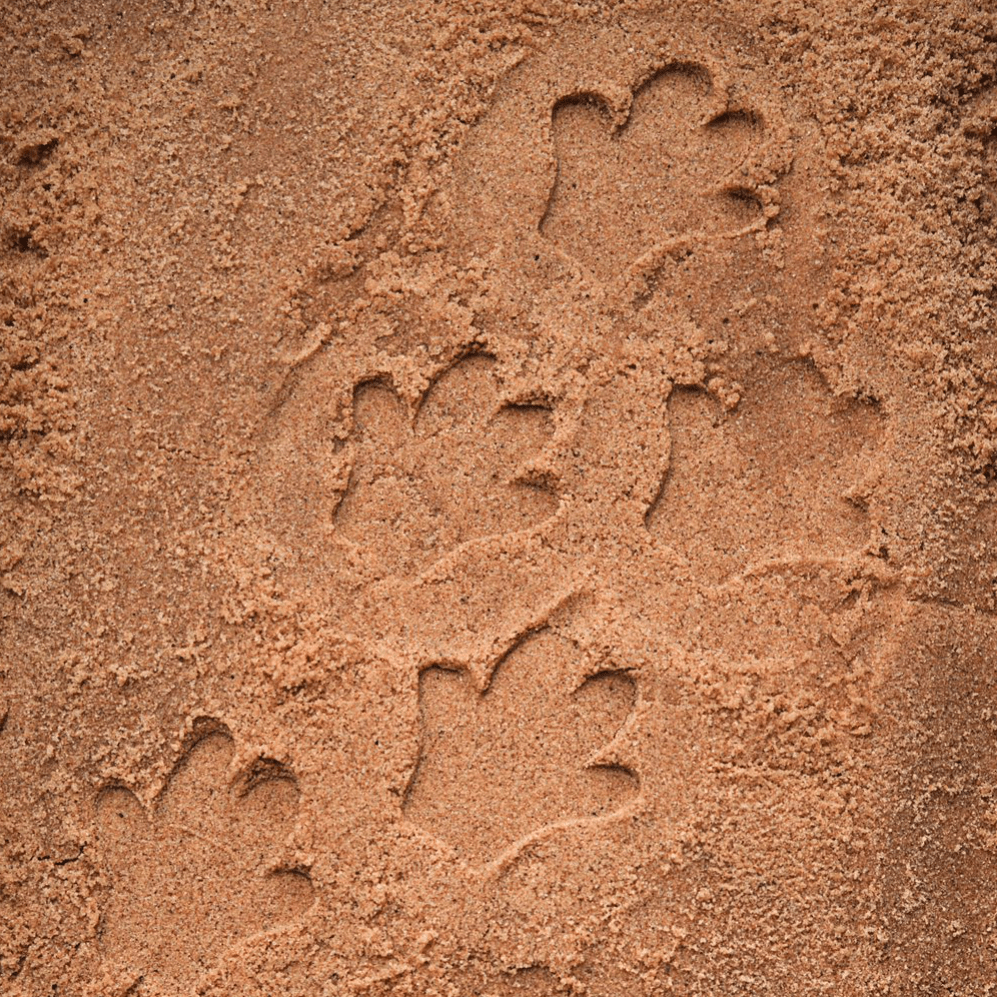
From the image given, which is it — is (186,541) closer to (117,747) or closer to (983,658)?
(117,747)

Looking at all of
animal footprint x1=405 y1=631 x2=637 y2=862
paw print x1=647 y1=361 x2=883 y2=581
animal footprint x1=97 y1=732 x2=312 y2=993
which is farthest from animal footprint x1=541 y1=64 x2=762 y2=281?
animal footprint x1=97 y1=732 x2=312 y2=993

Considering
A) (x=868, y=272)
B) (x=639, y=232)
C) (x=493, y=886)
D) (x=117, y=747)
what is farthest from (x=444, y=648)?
(x=868, y=272)

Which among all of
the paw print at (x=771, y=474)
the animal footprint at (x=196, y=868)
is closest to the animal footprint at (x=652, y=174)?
the paw print at (x=771, y=474)

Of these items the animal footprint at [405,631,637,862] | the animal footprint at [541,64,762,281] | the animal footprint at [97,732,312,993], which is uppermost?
the animal footprint at [541,64,762,281]

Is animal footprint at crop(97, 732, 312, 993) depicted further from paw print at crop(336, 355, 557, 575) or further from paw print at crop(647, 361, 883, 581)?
paw print at crop(647, 361, 883, 581)

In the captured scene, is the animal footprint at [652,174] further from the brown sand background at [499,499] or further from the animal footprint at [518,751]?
the animal footprint at [518,751]

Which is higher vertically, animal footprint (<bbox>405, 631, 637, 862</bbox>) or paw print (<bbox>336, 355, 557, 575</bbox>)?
paw print (<bbox>336, 355, 557, 575</bbox>)
